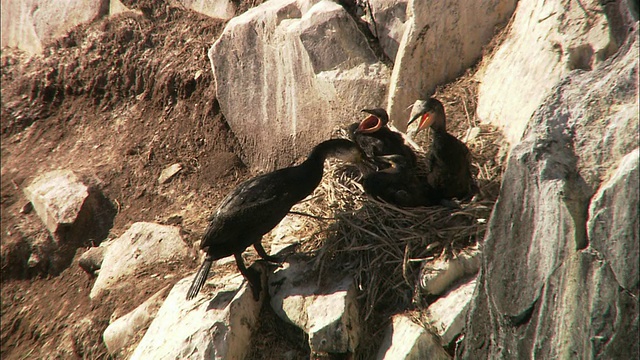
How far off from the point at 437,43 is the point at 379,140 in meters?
1.24

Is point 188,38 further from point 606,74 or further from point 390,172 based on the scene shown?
point 606,74

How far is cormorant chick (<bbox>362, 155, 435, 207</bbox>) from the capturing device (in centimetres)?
477

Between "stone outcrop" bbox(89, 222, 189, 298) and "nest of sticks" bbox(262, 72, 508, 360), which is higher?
"nest of sticks" bbox(262, 72, 508, 360)

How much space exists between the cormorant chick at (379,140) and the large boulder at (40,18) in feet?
16.7

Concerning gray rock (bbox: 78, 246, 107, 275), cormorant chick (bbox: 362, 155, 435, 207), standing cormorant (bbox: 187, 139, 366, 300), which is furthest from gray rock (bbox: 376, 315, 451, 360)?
gray rock (bbox: 78, 246, 107, 275)

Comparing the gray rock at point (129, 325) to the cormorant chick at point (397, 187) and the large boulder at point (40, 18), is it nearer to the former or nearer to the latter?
the cormorant chick at point (397, 187)

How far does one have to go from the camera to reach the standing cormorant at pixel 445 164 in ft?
15.0

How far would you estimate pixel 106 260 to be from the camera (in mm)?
6168

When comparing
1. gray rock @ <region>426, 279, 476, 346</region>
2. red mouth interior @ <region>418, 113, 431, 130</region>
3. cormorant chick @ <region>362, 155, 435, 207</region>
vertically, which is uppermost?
red mouth interior @ <region>418, 113, 431, 130</region>

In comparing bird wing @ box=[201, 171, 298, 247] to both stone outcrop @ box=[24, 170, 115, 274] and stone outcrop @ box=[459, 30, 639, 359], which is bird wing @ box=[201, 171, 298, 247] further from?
stone outcrop @ box=[24, 170, 115, 274]

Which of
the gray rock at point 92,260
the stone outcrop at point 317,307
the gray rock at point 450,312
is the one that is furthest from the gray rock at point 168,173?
the gray rock at point 450,312

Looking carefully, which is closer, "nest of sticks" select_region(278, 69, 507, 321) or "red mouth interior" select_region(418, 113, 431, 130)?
"nest of sticks" select_region(278, 69, 507, 321)

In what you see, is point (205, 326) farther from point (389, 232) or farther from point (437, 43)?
point (437, 43)

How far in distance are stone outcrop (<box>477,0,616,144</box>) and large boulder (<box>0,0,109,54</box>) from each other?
5.88m
